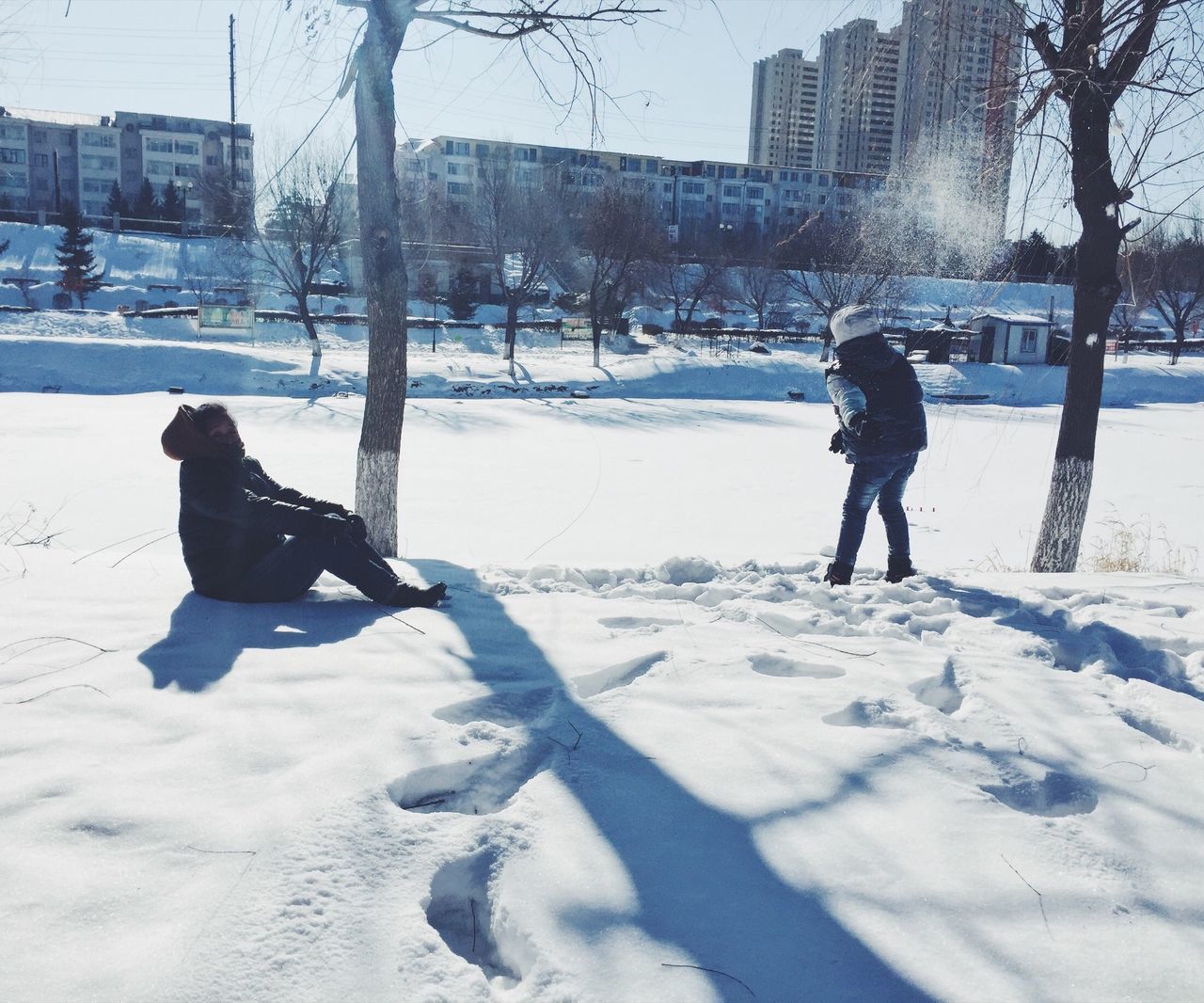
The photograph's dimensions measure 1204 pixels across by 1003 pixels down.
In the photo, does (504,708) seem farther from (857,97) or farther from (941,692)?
(857,97)

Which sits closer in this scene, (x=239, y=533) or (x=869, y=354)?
(x=239, y=533)

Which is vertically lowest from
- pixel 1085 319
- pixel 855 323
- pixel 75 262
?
pixel 855 323

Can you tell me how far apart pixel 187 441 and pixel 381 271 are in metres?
2.84

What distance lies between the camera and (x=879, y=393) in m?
5.34

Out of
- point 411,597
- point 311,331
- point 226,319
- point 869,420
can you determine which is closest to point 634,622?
point 411,597

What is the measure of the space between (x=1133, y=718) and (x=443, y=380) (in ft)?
89.7

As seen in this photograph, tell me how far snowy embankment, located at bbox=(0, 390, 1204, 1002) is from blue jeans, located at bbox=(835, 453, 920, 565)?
1.16 feet

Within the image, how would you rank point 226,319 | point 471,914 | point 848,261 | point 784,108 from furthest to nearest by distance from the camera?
point 848,261
point 226,319
point 784,108
point 471,914

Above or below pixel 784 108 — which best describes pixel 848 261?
above

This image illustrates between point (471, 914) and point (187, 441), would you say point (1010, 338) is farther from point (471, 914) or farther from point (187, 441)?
point (471, 914)

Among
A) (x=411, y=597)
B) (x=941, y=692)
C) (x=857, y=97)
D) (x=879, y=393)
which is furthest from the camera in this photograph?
(x=857, y=97)

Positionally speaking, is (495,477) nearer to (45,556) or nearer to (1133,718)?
(45,556)

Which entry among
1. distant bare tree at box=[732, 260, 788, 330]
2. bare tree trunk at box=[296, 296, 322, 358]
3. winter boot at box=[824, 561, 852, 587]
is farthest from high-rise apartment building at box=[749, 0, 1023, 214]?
distant bare tree at box=[732, 260, 788, 330]

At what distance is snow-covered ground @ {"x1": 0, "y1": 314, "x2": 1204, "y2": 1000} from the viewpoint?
1.99 meters
